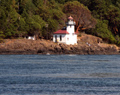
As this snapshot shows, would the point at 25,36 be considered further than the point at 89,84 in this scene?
Yes

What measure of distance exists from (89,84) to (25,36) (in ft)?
241

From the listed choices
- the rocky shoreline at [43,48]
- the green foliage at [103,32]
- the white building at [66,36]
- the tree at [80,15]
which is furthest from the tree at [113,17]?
the rocky shoreline at [43,48]

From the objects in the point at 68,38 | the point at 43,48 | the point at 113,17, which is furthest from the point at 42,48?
the point at 113,17

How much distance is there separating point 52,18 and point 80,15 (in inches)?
412

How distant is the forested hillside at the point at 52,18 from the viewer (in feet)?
327

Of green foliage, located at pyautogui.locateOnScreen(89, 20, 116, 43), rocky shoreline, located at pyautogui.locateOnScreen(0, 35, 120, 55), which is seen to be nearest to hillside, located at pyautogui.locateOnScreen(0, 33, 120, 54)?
rocky shoreline, located at pyautogui.locateOnScreen(0, 35, 120, 55)

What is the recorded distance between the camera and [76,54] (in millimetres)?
100625

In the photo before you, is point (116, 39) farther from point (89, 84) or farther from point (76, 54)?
point (89, 84)

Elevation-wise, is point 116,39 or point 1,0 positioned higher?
point 1,0

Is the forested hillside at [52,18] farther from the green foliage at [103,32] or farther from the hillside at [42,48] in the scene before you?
the hillside at [42,48]

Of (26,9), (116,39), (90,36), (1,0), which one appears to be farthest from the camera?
(116,39)

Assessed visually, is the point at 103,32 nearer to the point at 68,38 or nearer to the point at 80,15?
the point at 80,15

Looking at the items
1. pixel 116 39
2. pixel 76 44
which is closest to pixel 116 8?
pixel 116 39

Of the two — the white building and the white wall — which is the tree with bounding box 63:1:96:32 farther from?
the white wall
